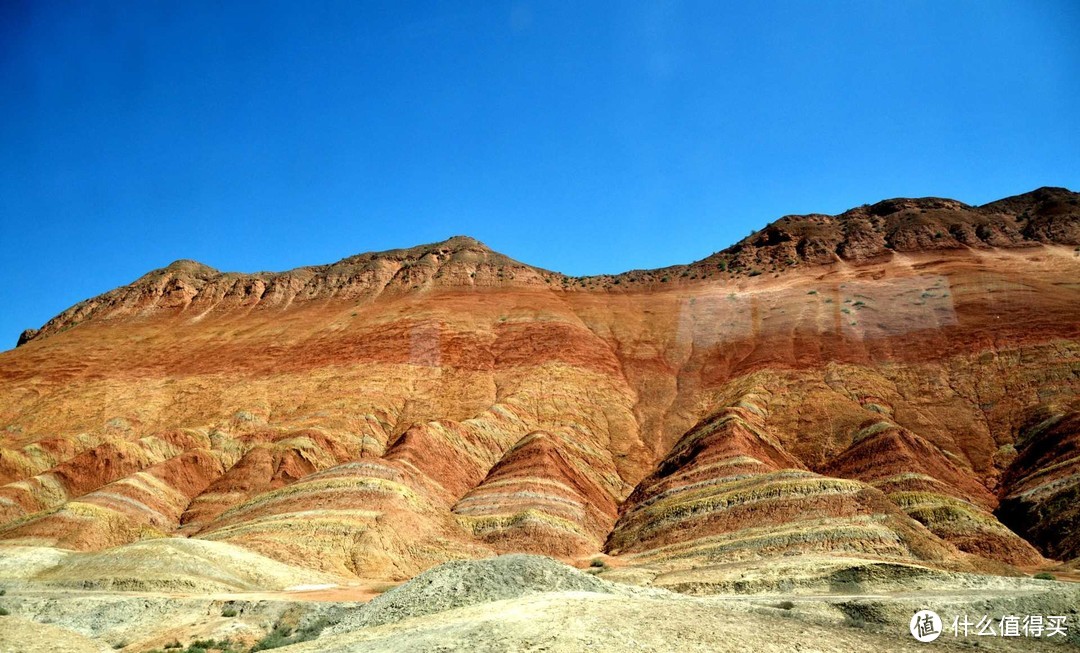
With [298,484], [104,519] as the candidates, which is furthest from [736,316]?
[104,519]

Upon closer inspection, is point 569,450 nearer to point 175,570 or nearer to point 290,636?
point 175,570

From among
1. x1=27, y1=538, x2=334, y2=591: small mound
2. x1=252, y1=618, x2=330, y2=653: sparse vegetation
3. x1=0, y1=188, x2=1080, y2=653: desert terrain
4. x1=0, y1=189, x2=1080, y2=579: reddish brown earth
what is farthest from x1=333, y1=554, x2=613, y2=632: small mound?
x1=0, y1=189, x2=1080, y2=579: reddish brown earth

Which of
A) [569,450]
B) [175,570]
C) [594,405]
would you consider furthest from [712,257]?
[175,570]

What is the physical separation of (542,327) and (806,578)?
54255 mm

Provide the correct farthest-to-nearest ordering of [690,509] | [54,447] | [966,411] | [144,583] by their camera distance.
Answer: [54,447] < [966,411] < [690,509] < [144,583]

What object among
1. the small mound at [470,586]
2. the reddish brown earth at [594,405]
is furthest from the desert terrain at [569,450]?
the reddish brown earth at [594,405]

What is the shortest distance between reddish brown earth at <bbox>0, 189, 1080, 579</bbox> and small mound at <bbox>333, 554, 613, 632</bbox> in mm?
15144

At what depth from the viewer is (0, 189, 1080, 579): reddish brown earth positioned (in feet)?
141

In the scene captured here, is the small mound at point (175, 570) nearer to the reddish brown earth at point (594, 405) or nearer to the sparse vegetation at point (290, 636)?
the reddish brown earth at point (594, 405)

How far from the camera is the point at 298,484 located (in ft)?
162

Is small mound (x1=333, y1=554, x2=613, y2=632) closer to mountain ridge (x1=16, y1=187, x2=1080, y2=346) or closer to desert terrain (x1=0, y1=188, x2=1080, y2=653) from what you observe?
desert terrain (x1=0, y1=188, x2=1080, y2=653)

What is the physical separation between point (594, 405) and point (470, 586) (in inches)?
1794

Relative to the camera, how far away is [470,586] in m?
23.2

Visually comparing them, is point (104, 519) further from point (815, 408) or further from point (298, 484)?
point (815, 408)
